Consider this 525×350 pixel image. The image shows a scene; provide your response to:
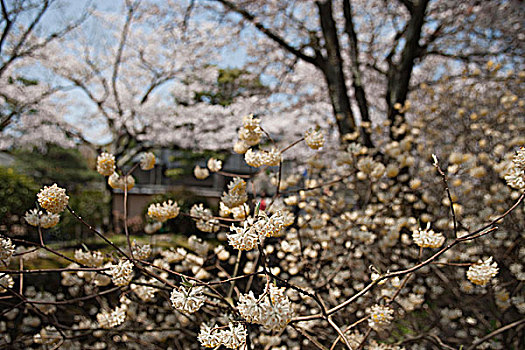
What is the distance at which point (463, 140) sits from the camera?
3.10 metres

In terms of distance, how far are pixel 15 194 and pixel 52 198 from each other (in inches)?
138

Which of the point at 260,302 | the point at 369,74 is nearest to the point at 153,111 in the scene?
the point at 369,74

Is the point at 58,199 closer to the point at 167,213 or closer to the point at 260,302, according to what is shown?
the point at 167,213

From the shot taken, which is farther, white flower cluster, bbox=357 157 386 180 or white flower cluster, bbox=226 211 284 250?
white flower cluster, bbox=357 157 386 180

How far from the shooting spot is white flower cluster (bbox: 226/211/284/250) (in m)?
0.81

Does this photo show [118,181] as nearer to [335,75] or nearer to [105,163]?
[105,163]

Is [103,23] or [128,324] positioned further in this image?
[103,23]

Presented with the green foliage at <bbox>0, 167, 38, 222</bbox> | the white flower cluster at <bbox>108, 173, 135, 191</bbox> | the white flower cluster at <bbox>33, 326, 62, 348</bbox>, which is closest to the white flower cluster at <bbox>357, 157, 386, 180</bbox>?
the white flower cluster at <bbox>108, 173, 135, 191</bbox>

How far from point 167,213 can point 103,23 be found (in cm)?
776

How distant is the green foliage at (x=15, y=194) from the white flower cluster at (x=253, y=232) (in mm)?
3487

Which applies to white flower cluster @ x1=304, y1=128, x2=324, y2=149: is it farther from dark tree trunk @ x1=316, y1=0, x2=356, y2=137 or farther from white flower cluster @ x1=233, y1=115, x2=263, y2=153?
dark tree trunk @ x1=316, y1=0, x2=356, y2=137

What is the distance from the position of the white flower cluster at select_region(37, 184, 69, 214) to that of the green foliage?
312 centimetres

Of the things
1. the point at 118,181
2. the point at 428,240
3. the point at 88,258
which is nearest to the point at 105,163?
the point at 118,181

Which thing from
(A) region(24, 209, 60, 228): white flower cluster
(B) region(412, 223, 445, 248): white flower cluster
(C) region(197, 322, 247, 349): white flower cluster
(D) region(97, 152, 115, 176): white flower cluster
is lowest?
(C) region(197, 322, 247, 349): white flower cluster
